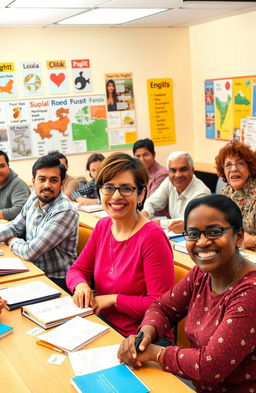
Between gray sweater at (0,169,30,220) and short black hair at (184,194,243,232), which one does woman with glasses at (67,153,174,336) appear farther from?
gray sweater at (0,169,30,220)

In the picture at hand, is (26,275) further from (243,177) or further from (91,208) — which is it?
(91,208)

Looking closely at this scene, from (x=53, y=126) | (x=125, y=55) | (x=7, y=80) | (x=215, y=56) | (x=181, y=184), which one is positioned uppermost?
(x=125, y=55)

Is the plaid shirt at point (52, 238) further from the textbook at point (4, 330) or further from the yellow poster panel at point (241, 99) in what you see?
the yellow poster panel at point (241, 99)

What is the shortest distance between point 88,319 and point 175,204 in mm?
2094

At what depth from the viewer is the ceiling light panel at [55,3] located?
12.7 feet

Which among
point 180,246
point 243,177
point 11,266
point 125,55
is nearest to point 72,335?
point 11,266

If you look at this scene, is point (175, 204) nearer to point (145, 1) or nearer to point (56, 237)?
point (56, 237)

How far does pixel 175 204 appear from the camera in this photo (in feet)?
13.0

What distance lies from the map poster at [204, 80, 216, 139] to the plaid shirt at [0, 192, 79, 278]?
3330 millimetres

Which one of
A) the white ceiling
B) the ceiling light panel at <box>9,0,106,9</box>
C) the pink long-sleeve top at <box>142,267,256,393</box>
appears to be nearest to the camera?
the pink long-sleeve top at <box>142,267,256,393</box>

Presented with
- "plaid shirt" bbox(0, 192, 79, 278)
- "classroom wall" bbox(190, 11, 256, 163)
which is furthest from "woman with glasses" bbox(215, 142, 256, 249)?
"classroom wall" bbox(190, 11, 256, 163)

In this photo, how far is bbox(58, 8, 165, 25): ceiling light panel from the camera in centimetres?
456

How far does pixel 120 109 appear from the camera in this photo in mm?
5863

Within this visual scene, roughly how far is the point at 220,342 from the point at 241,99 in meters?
4.30
